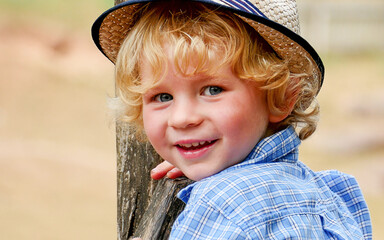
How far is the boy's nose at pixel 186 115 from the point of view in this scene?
1341 millimetres

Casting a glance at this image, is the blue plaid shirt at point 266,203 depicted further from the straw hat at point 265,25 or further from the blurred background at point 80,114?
the blurred background at point 80,114

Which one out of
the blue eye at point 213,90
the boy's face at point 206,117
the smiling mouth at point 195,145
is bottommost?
the smiling mouth at point 195,145

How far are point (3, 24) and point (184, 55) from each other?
41.1 ft

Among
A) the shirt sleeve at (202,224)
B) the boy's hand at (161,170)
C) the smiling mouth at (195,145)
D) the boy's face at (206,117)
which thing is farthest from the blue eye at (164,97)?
the boy's hand at (161,170)

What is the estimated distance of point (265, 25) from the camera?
1.32 metres

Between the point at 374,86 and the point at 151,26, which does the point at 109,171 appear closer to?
the point at 374,86

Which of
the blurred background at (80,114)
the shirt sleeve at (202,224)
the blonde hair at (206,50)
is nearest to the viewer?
the shirt sleeve at (202,224)

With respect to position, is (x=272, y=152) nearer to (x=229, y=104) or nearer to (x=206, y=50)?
(x=229, y=104)

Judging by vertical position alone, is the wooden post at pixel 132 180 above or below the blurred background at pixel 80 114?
above

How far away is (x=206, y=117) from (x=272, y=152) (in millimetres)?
168

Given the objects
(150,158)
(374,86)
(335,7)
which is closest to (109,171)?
(374,86)

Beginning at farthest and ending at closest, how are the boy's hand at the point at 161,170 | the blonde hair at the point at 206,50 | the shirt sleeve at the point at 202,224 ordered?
1. the boy's hand at the point at 161,170
2. the blonde hair at the point at 206,50
3. the shirt sleeve at the point at 202,224

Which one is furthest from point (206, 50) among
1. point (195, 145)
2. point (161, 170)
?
point (161, 170)

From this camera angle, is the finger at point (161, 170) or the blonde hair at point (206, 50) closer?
the blonde hair at point (206, 50)
